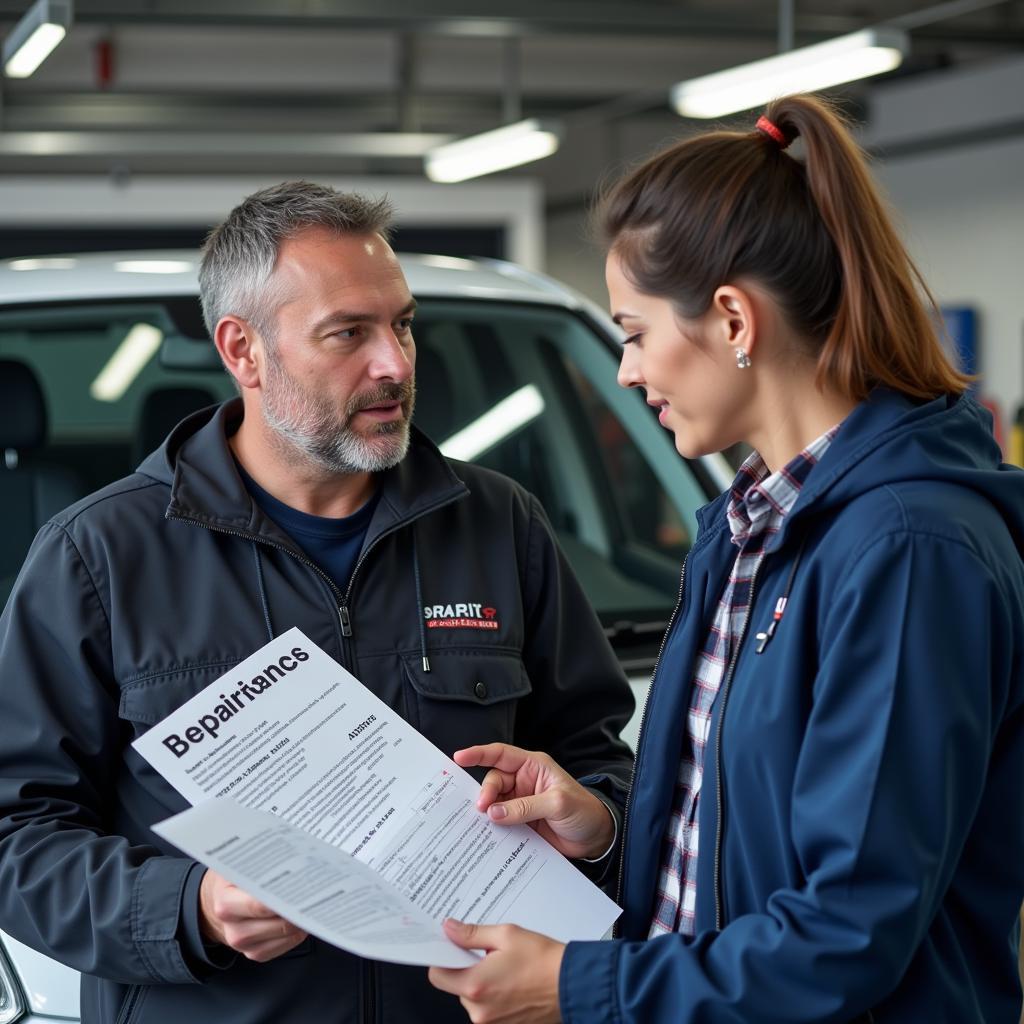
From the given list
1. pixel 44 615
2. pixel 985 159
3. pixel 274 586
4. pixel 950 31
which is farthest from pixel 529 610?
pixel 985 159

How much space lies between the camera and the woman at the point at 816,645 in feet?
4.33

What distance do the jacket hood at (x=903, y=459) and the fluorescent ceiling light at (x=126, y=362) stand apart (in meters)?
1.97

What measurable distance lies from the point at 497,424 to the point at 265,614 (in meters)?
1.50

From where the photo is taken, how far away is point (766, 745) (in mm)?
1406

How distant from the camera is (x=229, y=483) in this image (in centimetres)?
197

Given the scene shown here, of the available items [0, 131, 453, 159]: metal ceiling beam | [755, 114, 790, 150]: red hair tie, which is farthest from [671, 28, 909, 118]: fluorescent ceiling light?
[755, 114, 790, 150]: red hair tie

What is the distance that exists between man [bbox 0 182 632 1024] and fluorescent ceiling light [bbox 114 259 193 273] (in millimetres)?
1005

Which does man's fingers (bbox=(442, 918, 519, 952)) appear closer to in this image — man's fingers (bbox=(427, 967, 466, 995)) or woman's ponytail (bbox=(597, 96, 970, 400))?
man's fingers (bbox=(427, 967, 466, 995))

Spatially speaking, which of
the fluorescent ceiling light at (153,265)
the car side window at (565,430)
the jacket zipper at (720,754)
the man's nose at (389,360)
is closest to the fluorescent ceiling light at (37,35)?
the fluorescent ceiling light at (153,265)

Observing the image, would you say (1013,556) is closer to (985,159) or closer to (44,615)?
(44,615)

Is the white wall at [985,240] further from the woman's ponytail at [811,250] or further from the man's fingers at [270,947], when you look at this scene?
the man's fingers at [270,947]

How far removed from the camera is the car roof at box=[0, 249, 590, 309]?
3037 millimetres

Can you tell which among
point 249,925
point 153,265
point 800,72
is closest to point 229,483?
point 249,925

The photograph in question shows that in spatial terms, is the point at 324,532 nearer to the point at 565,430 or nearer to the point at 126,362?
the point at 126,362
